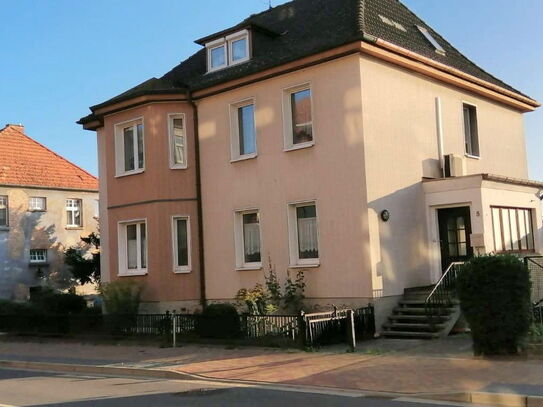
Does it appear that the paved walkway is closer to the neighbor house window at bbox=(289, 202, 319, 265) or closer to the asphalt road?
the asphalt road

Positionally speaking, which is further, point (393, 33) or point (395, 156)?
point (393, 33)

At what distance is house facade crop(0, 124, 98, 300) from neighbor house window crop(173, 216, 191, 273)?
16997 millimetres

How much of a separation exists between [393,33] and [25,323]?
47.0 feet

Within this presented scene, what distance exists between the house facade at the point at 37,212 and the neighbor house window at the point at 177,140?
16950 mm

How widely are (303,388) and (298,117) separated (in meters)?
8.89

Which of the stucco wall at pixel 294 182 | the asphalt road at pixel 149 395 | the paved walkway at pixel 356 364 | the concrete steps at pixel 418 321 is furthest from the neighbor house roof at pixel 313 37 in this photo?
the asphalt road at pixel 149 395

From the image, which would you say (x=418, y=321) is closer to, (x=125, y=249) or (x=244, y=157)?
(x=244, y=157)

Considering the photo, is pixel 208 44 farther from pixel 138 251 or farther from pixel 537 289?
pixel 537 289

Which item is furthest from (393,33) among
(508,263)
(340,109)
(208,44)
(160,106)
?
(508,263)

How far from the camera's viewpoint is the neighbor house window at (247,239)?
711 inches

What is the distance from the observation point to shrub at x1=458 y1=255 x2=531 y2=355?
37.3ft

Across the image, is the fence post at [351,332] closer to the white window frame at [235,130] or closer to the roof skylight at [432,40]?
the white window frame at [235,130]

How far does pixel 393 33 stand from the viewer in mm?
17938

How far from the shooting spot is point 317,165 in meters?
16.5
